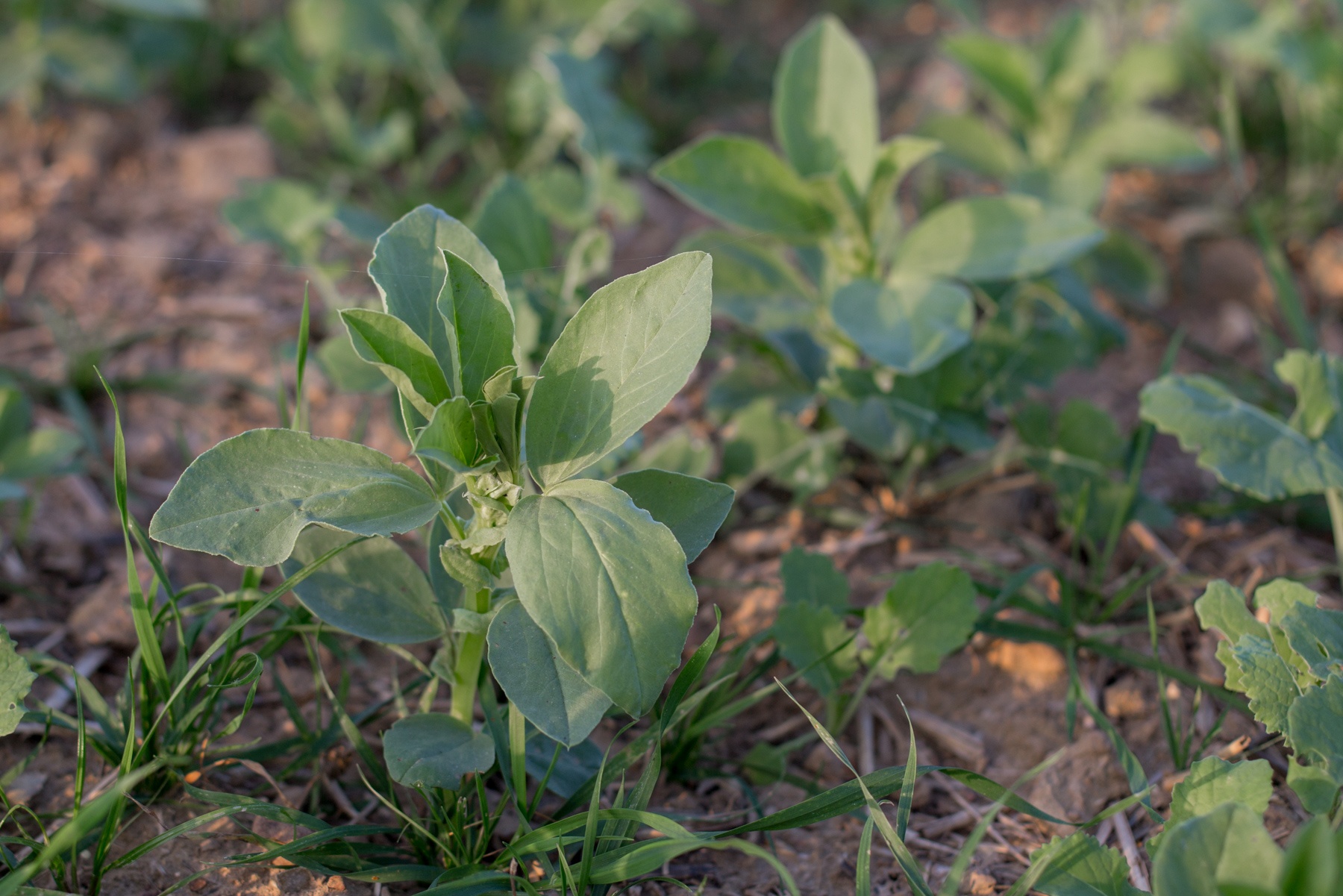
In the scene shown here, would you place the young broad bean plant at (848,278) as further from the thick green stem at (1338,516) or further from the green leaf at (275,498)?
the green leaf at (275,498)

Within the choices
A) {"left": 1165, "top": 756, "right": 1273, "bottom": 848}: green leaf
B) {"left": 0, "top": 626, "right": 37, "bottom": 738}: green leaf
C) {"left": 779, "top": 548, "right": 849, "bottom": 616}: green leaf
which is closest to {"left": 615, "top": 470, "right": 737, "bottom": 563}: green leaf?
{"left": 779, "top": 548, "right": 849, "bottom": 616}: green leaf

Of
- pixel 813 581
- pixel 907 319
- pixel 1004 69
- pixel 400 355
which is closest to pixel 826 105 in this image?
pixel 907 319

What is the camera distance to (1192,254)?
2.55 metres

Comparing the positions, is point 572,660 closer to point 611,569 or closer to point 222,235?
point 611,569

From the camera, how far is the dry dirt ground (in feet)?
4.53

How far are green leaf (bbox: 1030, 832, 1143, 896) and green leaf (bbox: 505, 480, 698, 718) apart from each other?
1.60 feet

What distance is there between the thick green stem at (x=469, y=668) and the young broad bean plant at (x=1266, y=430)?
3.07 ft

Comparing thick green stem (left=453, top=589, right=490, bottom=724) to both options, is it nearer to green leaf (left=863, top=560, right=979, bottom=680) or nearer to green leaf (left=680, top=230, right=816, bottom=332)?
green leaf (left=863, top=560, right=979, bottom=680)

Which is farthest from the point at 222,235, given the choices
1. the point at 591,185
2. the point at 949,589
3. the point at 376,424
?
the point at 949,589

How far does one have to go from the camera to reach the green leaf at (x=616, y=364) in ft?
3.58

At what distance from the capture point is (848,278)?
5.82 feet

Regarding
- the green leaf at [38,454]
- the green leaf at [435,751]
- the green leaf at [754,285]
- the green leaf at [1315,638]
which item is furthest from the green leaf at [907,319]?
the green leaf at [38,454]

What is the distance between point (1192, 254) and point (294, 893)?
2407 mm

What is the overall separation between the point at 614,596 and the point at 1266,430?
1.01 metres
